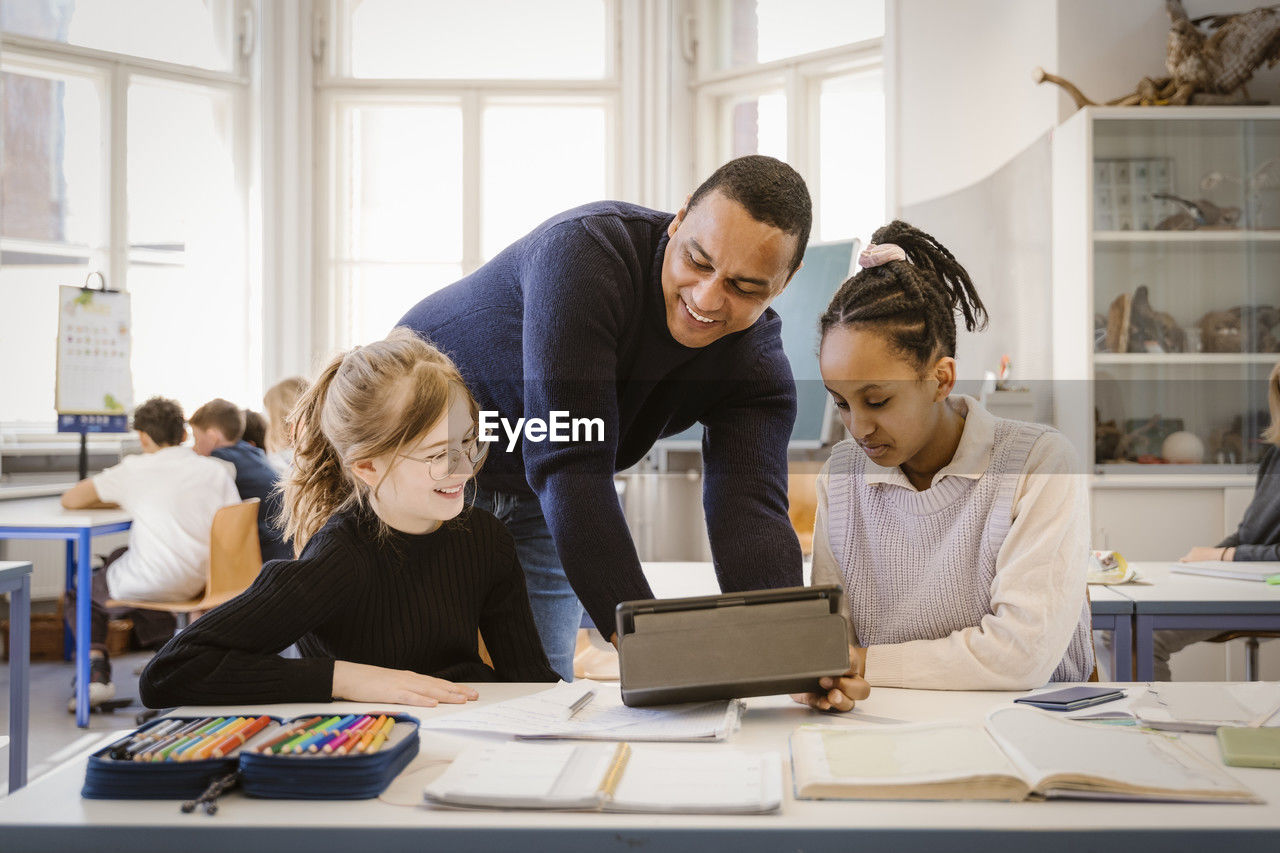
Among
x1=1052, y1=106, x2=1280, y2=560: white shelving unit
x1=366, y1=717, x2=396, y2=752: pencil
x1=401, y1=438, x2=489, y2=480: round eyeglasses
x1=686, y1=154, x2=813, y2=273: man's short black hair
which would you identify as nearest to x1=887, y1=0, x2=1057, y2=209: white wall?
x1=1052, y1=106, x2=1280, y2=560: white shelving unit

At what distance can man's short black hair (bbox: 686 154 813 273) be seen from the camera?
4.10 ft

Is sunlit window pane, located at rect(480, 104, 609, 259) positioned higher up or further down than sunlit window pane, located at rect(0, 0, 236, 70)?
further down

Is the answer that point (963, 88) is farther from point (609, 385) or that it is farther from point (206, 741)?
point (206, 741)

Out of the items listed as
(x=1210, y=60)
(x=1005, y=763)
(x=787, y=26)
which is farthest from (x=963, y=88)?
(x=1005, y=763)

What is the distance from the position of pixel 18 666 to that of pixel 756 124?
3.68 meters

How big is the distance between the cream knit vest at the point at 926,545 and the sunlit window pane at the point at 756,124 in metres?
3.52

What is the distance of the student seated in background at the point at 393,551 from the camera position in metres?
1.18

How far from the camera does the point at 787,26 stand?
184 inches

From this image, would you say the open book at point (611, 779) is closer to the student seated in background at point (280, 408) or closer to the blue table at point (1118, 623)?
the blue table at point (1118, 623)

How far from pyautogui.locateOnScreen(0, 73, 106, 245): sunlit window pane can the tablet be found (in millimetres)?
4365

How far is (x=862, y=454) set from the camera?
150 cm

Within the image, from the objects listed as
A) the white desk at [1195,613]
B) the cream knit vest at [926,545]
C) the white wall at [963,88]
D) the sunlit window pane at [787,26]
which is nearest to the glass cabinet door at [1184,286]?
the white wall at [963,88]

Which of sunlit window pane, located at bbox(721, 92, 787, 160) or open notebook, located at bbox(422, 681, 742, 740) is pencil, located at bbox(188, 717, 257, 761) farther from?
sunlit window pane, located at bbox(721, 92, 787, 160)

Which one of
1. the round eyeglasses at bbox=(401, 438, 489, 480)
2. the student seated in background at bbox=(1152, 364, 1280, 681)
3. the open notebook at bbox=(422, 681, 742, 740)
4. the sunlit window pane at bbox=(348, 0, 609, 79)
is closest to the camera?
the open notebook at bbox=(422, 681, 742, 740)
